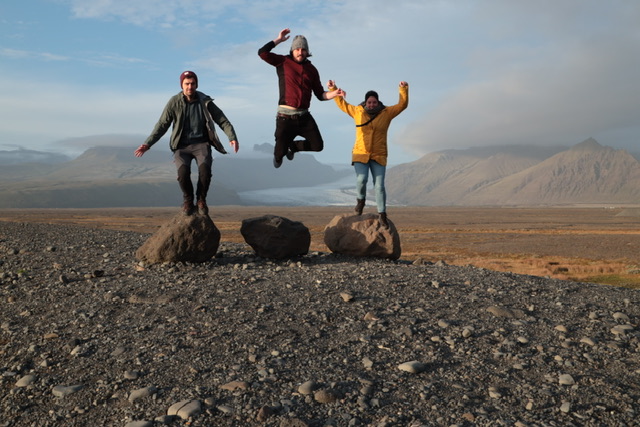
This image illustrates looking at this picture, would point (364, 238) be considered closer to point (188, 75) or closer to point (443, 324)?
point (443, 324)

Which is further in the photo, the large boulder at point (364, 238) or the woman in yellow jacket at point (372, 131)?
the large boulder at point (364, 238)

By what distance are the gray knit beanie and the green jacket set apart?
220cm

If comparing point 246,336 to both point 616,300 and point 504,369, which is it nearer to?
point 504,369

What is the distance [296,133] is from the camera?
11.0m

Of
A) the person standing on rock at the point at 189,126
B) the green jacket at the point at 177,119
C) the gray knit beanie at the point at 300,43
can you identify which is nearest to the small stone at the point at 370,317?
the person standing on rock at the point at 189,126

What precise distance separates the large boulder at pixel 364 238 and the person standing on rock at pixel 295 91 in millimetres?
2841

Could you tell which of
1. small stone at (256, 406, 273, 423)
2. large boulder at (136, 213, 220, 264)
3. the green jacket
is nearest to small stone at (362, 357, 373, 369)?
small stone at (256, 406, 273, 423)

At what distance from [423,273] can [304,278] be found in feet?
9.14

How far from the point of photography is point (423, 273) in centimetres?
1091

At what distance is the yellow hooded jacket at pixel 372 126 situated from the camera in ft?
38.7

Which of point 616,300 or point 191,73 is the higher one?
point 191,73

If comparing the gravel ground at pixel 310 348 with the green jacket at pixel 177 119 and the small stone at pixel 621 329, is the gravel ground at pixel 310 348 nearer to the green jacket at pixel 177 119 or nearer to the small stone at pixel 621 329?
the small stone at pixel 621 329

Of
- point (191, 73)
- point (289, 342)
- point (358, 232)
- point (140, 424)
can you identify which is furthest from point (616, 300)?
point (191, 73)

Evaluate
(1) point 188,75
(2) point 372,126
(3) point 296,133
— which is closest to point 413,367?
(3) point 296,133
